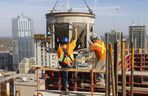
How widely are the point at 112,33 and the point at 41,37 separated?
217 ft

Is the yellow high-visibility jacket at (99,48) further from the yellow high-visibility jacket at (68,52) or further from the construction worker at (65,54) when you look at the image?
the yellow high-visibility jacket at (68,52)

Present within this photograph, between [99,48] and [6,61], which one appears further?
[6,61]

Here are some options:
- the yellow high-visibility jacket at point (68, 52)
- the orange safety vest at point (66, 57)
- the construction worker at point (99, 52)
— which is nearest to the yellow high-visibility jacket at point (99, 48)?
the construction worker at point (99, 52)

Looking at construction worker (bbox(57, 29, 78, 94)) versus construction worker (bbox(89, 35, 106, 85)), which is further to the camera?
construction worker (bbox(89, 35, 106, 85))

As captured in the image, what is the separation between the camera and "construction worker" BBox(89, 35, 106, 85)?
14250 mm

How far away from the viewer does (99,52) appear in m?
14.4

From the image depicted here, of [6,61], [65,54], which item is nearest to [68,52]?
[65,54]

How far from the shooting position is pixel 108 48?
38.0 ft

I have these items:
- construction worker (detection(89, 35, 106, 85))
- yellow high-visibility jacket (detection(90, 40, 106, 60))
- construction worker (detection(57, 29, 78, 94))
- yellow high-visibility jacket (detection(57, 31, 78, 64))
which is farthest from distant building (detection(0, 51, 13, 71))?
yellow high-visibility jacket (detection(57, 31, 78, 64))

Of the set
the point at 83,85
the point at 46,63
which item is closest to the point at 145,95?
the point at 83,85

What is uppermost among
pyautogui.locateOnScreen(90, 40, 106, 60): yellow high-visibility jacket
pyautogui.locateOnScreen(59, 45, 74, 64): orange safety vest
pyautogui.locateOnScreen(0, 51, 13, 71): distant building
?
pyautogui.locateOnScreen(90, 40, 106, 60): yellow high-visibility jacket

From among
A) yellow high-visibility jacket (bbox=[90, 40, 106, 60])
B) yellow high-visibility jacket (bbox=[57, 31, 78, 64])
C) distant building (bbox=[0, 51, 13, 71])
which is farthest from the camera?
distant building (bbox=[0, 51, 13, 71])

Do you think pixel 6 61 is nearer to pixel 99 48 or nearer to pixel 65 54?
pixel 99 48

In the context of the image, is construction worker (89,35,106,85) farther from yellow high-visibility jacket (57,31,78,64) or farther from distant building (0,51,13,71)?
distant building (0,51,13,71)
